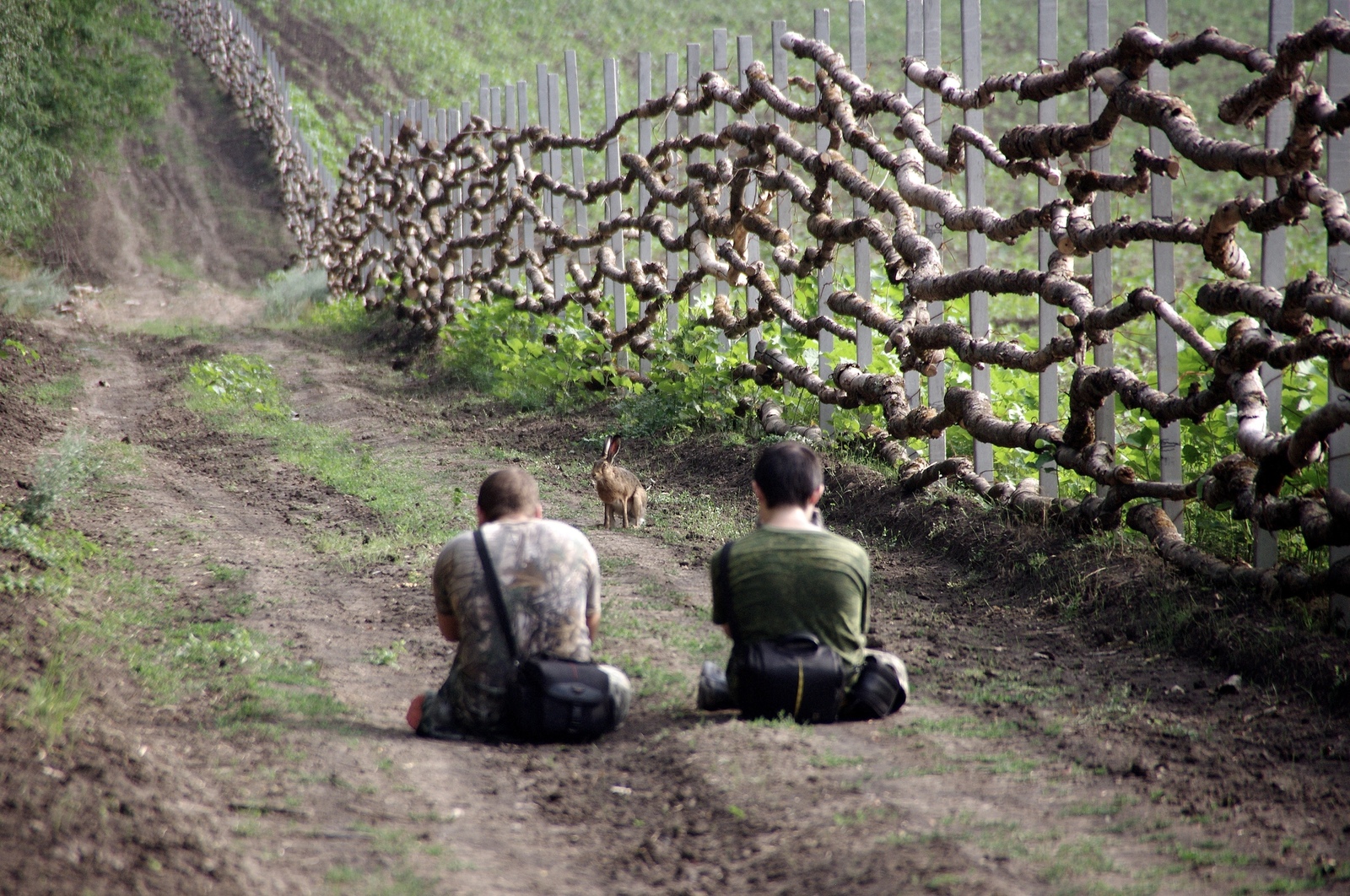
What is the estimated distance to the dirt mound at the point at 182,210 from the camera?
2334 cm

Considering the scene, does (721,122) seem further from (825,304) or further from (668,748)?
(668,748)

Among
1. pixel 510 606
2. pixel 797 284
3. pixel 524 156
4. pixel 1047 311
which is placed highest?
pixel 524 156

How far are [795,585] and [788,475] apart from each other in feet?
1.16

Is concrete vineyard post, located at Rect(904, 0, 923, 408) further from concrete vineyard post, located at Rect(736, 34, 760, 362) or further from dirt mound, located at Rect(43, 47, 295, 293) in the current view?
dirt mound, located at Rect(43, 47, 295, 293)

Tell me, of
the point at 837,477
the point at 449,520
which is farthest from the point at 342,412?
the point at 837,477

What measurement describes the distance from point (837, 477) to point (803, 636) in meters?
3.37

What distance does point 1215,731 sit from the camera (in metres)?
3.82

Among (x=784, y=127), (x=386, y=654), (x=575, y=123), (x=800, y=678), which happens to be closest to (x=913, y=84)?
(x=784, y=127)

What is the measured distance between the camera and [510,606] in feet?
12.2

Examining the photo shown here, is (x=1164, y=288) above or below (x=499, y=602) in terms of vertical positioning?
above

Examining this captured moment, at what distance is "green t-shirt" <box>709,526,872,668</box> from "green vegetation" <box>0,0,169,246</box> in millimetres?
12399

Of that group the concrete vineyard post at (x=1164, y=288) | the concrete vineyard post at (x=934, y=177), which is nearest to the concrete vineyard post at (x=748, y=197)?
the concrete vineyard post at (x=934, y=177)

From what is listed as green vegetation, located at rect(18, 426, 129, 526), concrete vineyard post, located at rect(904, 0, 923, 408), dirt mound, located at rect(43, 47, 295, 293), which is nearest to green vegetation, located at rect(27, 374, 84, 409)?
green vegetation, located at rect(18, 426, 129, 526)

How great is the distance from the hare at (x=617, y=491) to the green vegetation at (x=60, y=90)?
1015cm
